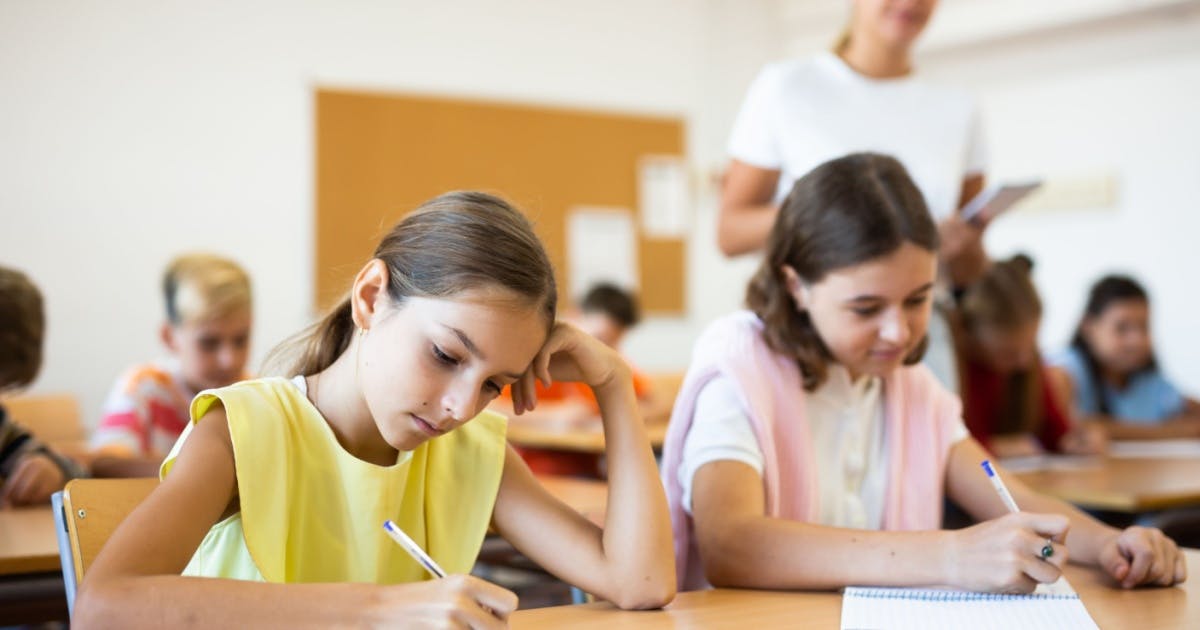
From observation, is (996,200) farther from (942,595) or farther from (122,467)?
(122,467)

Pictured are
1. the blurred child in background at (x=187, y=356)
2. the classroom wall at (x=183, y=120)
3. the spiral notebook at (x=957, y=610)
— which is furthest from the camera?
the classroom wall at (x=183, y=120)

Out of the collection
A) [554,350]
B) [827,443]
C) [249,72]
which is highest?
[249,72]

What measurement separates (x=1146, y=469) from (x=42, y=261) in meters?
3.79

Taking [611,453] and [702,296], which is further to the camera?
[702,296]

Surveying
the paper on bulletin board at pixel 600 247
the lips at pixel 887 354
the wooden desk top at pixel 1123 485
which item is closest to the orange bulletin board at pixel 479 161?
the paper on bulletin board at pixel 600 247

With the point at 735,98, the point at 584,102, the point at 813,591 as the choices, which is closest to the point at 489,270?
the point at 813,591

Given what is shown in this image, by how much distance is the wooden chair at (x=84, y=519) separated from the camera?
1213 mm

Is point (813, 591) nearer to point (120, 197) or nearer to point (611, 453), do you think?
point (611, 453)

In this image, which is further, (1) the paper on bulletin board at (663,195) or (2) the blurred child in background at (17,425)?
(1) the paper on bulletin board at (663,195)

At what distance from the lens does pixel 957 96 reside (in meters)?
2.41

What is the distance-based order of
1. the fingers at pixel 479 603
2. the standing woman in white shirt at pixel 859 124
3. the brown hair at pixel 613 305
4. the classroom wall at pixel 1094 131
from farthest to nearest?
the classroom wall at pixel 1094 131 → the brown hair at pixel 613 305 → the standing woman in white shirt at pixel 859 124 → the fingers at pixel 479 603

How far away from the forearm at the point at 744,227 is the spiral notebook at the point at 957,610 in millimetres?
971

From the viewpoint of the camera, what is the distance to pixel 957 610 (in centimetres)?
126

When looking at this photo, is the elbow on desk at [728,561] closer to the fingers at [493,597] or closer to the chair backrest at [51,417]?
the fingers at [493,597]
